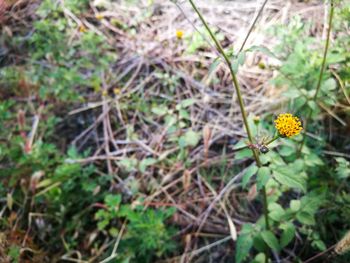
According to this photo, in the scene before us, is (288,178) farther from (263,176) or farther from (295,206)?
(295,206)

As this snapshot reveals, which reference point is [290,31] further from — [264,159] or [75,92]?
[75,92]

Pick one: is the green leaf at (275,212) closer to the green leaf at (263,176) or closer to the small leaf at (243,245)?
the small leaf at (243,245)

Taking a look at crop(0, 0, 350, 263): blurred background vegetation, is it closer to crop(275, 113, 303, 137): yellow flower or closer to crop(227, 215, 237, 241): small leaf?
crop(227, 215, 237, 241): small leaf

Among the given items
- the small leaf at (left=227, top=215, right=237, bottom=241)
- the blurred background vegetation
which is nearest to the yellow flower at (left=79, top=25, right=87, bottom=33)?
the blurred background vegetation

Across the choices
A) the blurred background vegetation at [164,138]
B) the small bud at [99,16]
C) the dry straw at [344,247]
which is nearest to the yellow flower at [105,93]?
the blurred background vegetation at [164,138]

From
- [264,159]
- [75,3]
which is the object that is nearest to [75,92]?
[75,3]

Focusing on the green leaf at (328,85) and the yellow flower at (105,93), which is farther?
the yellow flower at (105,93)

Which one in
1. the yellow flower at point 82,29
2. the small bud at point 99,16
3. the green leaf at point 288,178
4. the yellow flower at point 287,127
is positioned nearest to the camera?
the yellow flower at point 287,127
